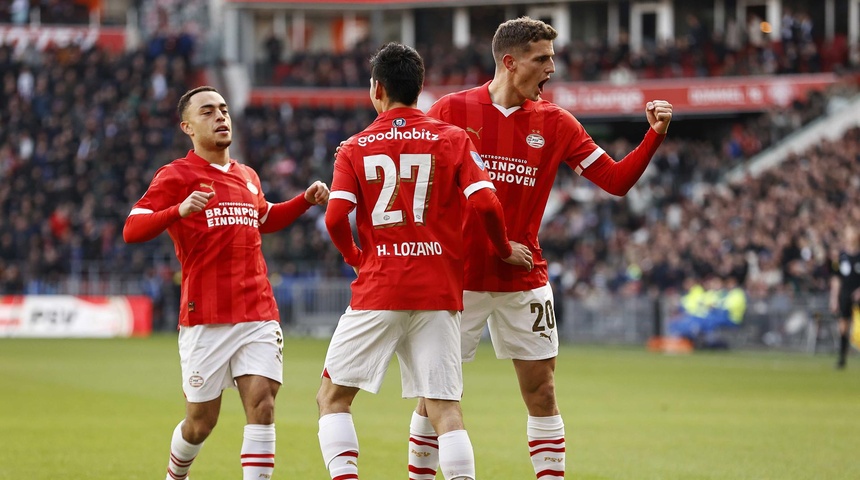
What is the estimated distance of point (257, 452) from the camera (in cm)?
743

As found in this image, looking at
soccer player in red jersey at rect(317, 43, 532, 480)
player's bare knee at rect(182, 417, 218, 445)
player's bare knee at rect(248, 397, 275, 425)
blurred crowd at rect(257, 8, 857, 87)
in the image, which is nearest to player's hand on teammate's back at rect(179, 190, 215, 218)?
soccer player in red jersey at rect(317, 43, 532, 480)

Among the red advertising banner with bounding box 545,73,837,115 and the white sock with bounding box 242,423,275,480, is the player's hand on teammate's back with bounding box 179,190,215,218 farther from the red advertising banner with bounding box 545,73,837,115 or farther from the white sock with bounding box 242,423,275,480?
the red advertising banner with bounding box 545,73,837,115

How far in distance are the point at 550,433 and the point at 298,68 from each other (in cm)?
4037

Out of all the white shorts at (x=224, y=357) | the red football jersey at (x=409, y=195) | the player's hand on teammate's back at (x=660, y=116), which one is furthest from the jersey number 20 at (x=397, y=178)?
the player's hand on teammate's back at (x=660, y=116)

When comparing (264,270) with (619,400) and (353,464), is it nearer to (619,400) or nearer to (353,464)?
(353,464)

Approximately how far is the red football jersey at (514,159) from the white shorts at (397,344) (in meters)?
0.71

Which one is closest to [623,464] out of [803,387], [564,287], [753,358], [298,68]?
[803,387]

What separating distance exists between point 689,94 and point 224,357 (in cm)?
3453

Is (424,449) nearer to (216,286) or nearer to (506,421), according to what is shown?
(216,286)

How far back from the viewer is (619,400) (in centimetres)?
1608

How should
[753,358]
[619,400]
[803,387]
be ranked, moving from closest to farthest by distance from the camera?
[619,400] → [803,387] → [753,358]

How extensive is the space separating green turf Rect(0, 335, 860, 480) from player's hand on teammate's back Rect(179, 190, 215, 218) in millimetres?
2892

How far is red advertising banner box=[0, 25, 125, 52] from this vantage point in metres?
46.9

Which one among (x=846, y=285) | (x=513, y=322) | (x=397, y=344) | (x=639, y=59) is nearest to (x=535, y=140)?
(x=513, y=322)
